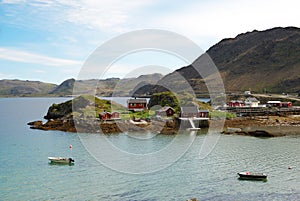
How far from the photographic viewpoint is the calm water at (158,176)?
3447 cm

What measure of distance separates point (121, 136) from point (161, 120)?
15.7m

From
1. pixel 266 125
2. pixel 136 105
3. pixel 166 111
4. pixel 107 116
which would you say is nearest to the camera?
pixel 107 116

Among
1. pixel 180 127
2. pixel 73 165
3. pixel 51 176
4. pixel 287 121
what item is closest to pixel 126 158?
pixel 73 165

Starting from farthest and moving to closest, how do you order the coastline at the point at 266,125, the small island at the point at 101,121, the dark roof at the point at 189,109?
the dark roof at the point at 189,109
the coastline at the point at 266,125
the small island at the point at 101,121

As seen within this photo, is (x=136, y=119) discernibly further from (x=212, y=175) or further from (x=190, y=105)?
(x=212, y=175)

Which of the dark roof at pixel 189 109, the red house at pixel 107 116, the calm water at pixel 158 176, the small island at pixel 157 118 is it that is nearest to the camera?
the calm water at pixel 158 176

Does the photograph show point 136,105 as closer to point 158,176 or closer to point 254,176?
point 158,176

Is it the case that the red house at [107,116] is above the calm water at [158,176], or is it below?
above

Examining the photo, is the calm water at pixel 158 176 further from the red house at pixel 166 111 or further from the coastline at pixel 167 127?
the red house at pixel 166 111

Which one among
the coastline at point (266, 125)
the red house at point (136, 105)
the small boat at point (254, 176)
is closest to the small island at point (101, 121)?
the red house at point (136, 105)

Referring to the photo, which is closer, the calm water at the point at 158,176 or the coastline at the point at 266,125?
the calm water at the point at 158,176

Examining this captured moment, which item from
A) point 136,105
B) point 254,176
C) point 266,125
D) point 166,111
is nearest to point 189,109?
point 166,111

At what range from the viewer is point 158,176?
41000 millimetres

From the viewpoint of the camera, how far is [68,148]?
59.3m
